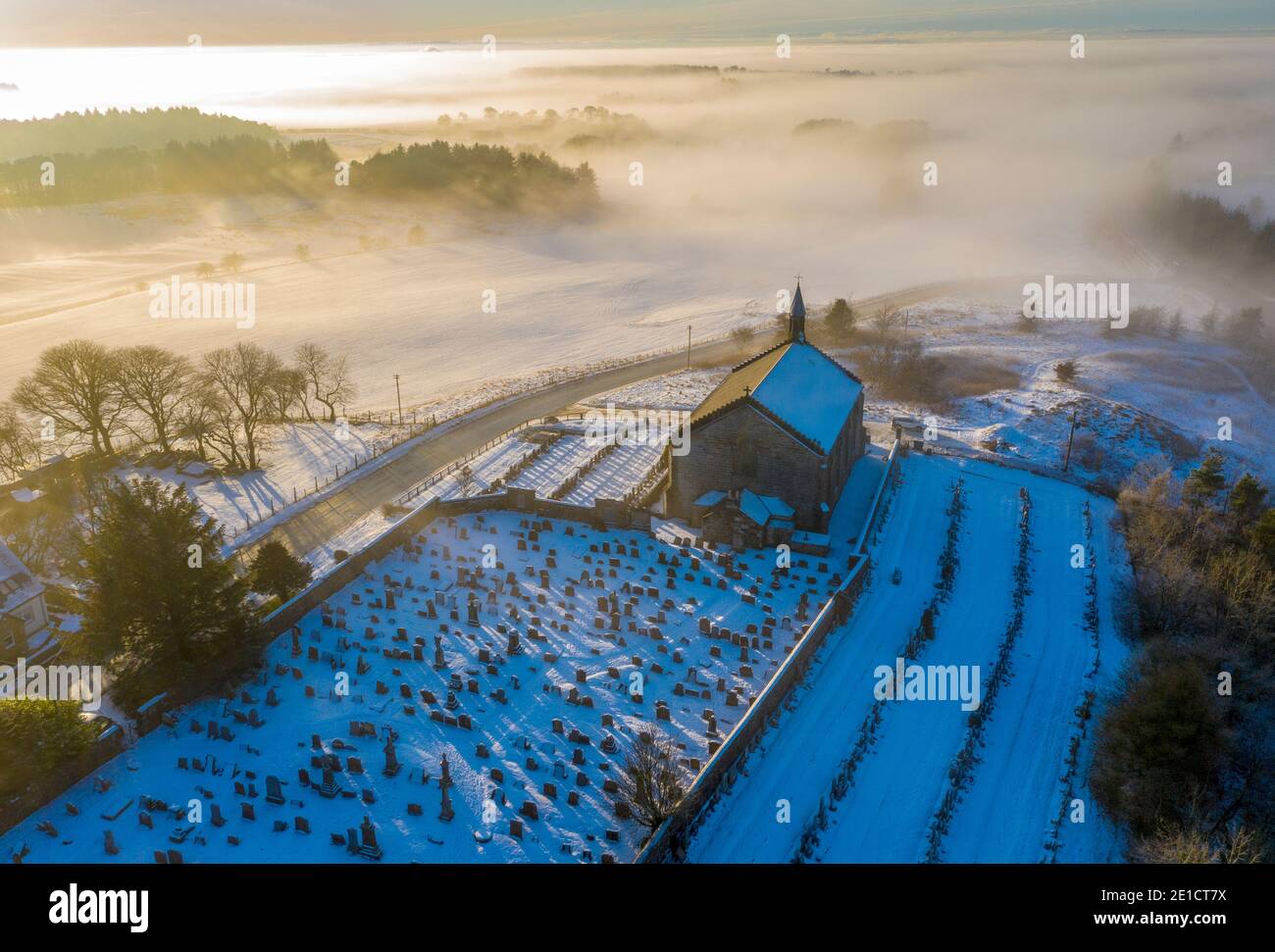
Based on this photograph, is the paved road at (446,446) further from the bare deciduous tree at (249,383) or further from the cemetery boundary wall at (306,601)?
the bare deciduous tree at (249,383)

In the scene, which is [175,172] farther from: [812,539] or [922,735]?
[922,735]

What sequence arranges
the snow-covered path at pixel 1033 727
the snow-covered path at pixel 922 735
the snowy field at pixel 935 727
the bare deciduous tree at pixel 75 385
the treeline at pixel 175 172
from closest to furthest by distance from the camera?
Answer: 1. the snow-covered path at pixel 922 735
2. the snowy field at pixel 935 727
3. the snow-covered path at pixel 1033 727
4. the bare deciduous tree at pixel 75 385
5. the treeline at pixel 175 172

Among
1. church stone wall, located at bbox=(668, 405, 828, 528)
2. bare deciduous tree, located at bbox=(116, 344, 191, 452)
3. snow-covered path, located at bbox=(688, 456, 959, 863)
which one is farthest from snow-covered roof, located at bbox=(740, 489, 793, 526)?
bare deciduous tree, located at bbox=(116, 344, 191, 452)

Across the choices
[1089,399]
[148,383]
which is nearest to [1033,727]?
[1089,399]

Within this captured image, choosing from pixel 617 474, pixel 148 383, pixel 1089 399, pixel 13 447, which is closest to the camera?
pixel 617 474

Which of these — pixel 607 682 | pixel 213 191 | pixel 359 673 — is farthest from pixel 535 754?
pixel 213 191

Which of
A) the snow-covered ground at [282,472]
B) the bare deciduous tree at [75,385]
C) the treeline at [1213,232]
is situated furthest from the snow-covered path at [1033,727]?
the treeline at [1213,232]
